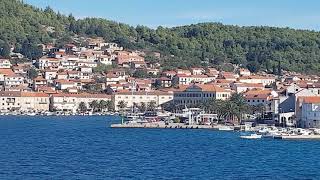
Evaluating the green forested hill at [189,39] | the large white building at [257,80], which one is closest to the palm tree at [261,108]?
the large white building at [257,80]

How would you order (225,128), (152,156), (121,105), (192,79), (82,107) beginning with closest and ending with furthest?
(152,156) < (225,128) < (82,107) < (121,105) < (192,79)

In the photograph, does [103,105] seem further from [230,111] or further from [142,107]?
[230,111]

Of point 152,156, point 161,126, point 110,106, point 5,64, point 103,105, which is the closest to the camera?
point 152,156

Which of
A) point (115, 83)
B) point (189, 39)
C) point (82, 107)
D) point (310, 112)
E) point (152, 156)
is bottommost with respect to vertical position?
point (152, 156)

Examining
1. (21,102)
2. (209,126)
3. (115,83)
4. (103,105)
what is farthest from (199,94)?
(209,126)

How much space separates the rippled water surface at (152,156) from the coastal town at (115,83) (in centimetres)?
1561

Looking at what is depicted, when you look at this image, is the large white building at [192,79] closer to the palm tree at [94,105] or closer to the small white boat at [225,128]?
the palm tree at [94,105]

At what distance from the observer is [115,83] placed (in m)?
75.3

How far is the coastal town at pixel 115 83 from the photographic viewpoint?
65.1 metres

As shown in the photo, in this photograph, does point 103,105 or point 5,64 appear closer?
point 103,105

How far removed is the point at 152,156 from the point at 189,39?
66655 millimetres

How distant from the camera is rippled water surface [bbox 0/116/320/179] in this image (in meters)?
22.3

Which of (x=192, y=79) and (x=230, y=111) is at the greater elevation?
(x=192, y=79)

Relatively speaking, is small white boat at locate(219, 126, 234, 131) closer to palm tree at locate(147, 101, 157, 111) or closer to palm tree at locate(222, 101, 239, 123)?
palm tree at locate(222, 101, 239, 123)
